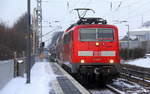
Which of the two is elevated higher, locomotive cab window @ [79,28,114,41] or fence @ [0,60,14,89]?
locomotive cab window @ [79,28,114,41]

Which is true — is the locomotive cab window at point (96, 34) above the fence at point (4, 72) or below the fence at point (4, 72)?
above

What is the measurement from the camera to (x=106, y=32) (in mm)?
17797

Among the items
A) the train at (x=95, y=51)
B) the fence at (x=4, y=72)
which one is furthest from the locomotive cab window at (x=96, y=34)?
the fence at (x=4, y=72)

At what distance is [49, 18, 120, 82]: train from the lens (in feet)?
56.4

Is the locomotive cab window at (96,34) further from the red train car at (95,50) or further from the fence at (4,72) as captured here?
the fence at (4,72)

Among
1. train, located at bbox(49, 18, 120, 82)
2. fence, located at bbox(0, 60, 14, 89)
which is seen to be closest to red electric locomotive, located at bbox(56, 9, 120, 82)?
train, located at bbox(49, 18, 120, 82)

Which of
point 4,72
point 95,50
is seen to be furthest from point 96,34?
point 4,72

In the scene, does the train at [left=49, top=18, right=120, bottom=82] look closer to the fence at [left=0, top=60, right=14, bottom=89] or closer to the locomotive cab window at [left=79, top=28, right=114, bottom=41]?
the locomotive cab window at [left=79, top=28, right=114, bottom=41]

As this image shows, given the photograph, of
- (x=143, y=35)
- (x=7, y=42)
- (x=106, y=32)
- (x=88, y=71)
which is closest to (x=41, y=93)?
(x=88, y=71)

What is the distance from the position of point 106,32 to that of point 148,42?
56596 millimetres

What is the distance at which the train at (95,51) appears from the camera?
17.2 meters

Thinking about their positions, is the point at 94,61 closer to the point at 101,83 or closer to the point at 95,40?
the point at 95,40

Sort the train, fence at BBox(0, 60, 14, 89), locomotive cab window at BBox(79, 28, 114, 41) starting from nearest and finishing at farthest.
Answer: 1. fence at BBox(0, 60, 14, 89)
2. the train
3. locomotive cab window at BBox(79, 28, 114, 41)

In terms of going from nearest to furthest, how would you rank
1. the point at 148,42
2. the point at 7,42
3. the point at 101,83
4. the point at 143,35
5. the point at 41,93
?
the point at 41,93 < the point at 101,83 < the point at 7,42 < the point at 148,42 < the point at 143,35
